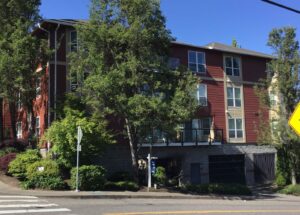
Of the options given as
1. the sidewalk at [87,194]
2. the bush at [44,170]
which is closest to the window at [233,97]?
the sidewalk at [87,194]

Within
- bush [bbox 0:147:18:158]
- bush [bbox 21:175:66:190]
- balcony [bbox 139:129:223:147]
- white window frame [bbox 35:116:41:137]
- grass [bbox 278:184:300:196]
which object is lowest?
grass [bbox 278:184:300:196]

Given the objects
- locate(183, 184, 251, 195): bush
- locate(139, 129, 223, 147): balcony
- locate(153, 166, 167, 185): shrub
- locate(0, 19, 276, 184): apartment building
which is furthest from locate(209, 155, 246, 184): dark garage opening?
locate(153, 166, 167, 185): shrub

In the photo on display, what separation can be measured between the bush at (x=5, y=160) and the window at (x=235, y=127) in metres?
18.2

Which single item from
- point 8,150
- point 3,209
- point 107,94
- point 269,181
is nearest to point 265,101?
point 269,181

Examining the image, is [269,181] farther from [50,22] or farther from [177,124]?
[50,22]

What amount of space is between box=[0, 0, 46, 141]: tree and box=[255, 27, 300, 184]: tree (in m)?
16.4

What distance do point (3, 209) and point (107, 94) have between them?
1135 cm

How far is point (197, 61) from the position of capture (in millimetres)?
38250

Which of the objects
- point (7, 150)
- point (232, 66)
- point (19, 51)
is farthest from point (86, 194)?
point (232, 66)

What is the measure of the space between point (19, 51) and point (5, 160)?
6.46m

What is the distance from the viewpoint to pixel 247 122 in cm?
4078

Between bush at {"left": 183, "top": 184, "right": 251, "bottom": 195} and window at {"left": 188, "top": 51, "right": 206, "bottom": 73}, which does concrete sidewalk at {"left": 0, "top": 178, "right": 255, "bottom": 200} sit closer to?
bush at {"left": 183, "top": 184, "right": 251, "bottom": 195}

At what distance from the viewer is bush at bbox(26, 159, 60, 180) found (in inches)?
945

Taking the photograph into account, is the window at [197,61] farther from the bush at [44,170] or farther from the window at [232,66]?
the bush at [44,170]
